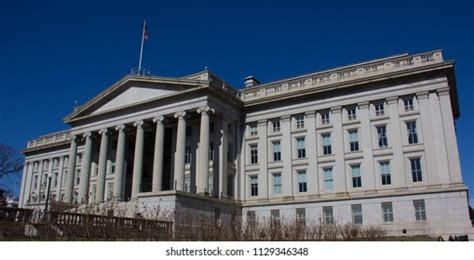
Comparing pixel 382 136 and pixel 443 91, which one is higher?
pixel 443 91

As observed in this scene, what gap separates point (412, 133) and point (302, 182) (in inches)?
512

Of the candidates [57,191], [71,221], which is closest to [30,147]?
[57,191]

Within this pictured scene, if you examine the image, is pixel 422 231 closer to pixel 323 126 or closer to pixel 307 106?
pixel 323 126

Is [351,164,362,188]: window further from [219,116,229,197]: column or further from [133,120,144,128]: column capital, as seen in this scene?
[133,120,144,128]: column capital

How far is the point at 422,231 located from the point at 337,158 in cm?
1129

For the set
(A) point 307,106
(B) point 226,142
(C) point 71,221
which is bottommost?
(C) point 71,221

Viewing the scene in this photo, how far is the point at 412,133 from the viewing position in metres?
42.5

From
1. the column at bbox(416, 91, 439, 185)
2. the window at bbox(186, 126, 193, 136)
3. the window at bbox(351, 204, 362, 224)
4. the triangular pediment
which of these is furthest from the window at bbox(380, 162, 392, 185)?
the window at bbox(186, 126, 193, 136)

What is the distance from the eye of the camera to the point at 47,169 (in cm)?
7519

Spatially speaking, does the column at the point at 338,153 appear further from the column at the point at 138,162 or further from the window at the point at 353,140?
the column at the point at 138,162

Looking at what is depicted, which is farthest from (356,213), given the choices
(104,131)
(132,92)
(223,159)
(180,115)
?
(104,131)

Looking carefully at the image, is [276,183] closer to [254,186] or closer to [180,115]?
[254,186]

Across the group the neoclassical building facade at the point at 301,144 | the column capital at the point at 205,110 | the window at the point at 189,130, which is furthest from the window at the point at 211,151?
the column capital at the point at 205,110

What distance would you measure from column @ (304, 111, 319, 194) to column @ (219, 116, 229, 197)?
948 cm
